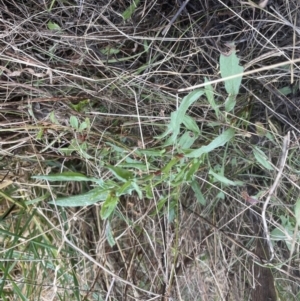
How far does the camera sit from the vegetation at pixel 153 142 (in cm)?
80

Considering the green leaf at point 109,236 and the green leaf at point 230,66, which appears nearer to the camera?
the green leaf at point 230,66

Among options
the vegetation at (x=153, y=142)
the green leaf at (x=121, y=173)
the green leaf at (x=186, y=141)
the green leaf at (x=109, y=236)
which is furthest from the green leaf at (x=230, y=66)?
the green leaf at (x=109, y=236)

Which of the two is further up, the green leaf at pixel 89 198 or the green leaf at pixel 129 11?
the green leaf at pixel 129 11

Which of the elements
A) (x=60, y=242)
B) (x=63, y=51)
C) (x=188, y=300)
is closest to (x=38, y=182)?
(x=60, y=242)

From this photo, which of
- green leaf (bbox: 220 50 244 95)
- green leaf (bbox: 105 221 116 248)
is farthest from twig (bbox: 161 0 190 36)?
green leaf (bbox: 105 221 116 248)

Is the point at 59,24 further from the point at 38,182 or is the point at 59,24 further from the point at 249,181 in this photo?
the point at 249,181

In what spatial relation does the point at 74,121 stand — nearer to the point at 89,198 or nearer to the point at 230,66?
the point at 89,198

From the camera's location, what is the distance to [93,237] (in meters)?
1.00

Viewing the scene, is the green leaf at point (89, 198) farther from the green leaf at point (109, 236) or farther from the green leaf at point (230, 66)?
the green leaf at point (230, 66)

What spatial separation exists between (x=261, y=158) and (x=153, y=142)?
0.21 m

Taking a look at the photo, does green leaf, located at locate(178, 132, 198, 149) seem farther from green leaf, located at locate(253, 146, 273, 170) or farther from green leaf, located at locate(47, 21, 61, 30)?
green leaf, located at locate(47, 21, 61, 30)

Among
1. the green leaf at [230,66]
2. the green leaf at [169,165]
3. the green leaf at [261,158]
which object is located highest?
the green leaf at [230,66]

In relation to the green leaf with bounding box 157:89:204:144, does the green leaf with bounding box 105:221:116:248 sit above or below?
below

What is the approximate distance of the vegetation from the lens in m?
0.80
